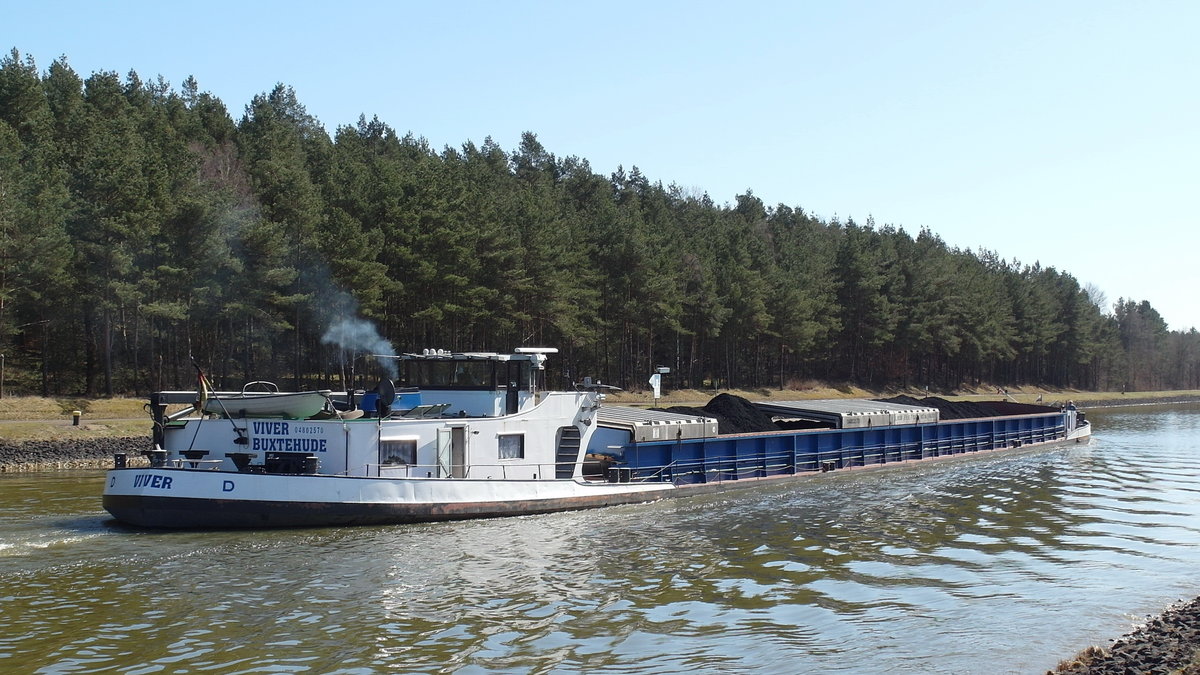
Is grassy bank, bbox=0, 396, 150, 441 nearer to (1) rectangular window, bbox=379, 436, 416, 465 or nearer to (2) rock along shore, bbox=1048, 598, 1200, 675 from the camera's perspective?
(1) rectangular window, bbox=379, 436, 416, 465

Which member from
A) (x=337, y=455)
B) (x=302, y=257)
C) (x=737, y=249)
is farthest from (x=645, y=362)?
(x=337, y=455)

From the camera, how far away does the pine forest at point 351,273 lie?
153 ft

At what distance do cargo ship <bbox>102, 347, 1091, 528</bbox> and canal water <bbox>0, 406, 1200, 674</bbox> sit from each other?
62 cm

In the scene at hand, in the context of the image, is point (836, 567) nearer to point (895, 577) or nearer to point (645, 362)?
point (895, 577)

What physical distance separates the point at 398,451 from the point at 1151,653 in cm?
1601

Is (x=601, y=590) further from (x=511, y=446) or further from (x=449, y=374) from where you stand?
(x=449, y=374)

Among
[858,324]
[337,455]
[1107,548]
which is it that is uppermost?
[858,324]

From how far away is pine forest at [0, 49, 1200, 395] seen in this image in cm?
4675

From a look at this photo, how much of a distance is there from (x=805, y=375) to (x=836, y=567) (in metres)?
78.8

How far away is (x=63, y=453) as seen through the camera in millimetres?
35500

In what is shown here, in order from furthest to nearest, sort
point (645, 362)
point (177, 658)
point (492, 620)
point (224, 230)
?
point (645, 362) → point (224, 230) → point (492, 620) → point (177, 658)

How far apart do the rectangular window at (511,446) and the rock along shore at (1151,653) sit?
14.8m

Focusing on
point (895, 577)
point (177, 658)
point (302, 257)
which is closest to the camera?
point (177, 658)

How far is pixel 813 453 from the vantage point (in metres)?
34.1
